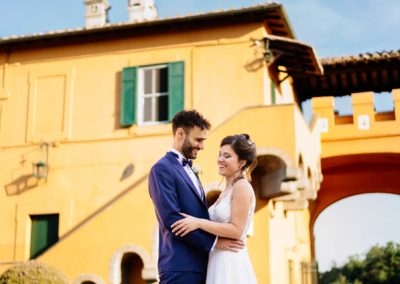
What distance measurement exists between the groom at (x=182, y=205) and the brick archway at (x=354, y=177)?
36.6 ft

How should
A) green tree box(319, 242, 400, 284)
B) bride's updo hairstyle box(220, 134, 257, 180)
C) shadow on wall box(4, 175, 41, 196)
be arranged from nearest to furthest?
1. bride's updo hairstyle box(220, 134, 257, 180)
2. shadow on wall box(4, 175, 41, 196)
3. green tree box(319, 242, 400, 284)

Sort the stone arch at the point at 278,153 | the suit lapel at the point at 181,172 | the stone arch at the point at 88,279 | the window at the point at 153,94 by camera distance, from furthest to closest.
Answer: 1. the window at the point at 153,94
2. the stone arch at the point at 88,279
3. the stone arch at the point at 278,153
4. the suit lapel at the point at 181,172

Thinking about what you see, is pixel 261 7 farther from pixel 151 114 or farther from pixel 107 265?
pixel 107 265

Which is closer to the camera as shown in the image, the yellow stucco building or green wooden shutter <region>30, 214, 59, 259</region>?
the yellow stucco building

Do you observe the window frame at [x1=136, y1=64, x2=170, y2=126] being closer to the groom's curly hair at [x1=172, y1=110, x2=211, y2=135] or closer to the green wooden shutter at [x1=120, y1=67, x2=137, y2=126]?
the green wooden shutter at [x1=120, y1=67, x2=137, y2=126]

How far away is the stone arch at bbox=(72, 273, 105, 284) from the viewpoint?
10898mm

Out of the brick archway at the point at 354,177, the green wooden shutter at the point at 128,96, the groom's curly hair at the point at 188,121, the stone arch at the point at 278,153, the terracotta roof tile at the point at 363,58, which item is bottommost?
the groom's curly hair at the point at 188,121

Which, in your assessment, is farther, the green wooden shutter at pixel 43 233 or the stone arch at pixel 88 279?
the green wooden shutter at pixel 43 233

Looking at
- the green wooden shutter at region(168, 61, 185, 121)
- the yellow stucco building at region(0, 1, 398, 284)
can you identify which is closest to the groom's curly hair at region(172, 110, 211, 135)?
the yellow stucco building at region(0, 1, 398, 284)

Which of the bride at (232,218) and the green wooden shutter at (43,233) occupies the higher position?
the green wooden shutter at (43,233)

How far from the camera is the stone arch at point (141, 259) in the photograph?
10.6m

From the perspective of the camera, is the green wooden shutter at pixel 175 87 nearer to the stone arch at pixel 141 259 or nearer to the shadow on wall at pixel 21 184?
the shadow on wall at pixel 21 184

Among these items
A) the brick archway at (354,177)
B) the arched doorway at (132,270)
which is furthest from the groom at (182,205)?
the brick archway at (354,177)

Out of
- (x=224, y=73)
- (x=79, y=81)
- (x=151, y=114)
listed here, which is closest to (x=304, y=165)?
(x=224, y=73)
